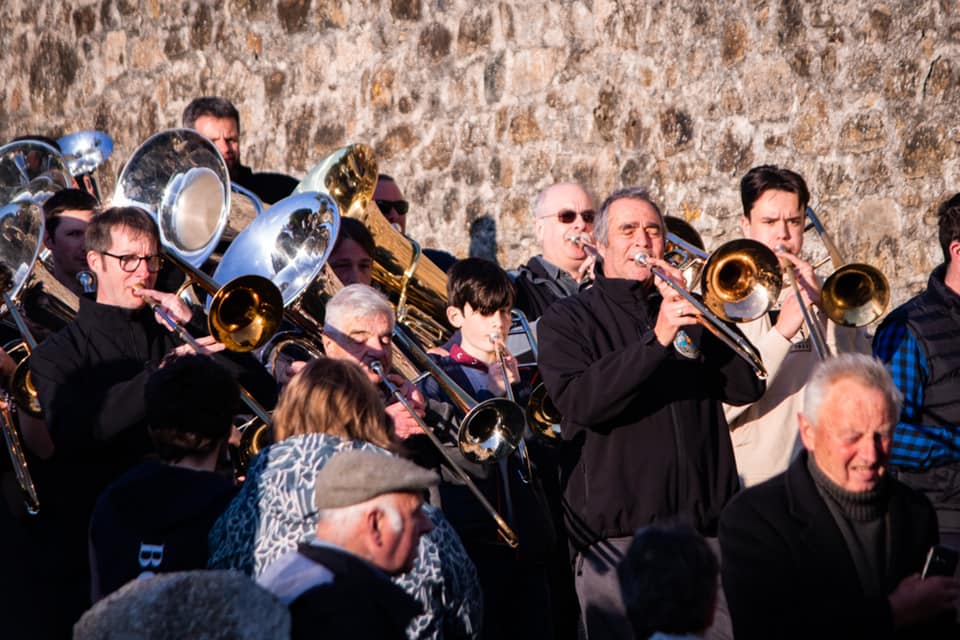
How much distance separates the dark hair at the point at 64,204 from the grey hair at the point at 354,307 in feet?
5.49

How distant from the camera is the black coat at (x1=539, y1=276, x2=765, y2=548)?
4668mm

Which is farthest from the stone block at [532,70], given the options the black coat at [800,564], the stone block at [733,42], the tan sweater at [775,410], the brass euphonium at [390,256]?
the black coat at [800,564]

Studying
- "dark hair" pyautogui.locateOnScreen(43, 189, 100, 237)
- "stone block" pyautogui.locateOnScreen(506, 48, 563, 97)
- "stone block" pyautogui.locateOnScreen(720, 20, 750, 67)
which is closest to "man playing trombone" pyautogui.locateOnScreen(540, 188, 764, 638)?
"dark hair" pyautogui.locateOnScreen(43, 189, 100, 237)

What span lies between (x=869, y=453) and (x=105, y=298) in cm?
283

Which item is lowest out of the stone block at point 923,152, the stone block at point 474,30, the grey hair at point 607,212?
the grey hair at point 607,212

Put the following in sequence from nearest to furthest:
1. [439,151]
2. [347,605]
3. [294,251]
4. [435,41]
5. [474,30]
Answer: [347,605], [294,251], [474,30], [435,41], [439,151]

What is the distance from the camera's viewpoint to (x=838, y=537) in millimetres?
3547

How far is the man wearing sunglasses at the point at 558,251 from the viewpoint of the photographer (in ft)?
21.9

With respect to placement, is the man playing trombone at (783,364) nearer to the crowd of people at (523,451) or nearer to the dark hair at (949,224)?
the crowd of people at (523,451)

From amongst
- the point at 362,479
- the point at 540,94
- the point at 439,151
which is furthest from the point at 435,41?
the point at 362,479

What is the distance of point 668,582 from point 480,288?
→ 8.95 ft

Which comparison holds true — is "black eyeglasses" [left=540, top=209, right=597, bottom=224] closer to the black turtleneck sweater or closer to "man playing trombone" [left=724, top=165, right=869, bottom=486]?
"man playing trombone" [left=724, top=165, right=869, bottom=486]

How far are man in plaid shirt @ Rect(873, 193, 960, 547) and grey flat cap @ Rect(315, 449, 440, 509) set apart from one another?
7.47ft

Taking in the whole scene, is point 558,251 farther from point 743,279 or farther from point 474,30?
point 474,30
